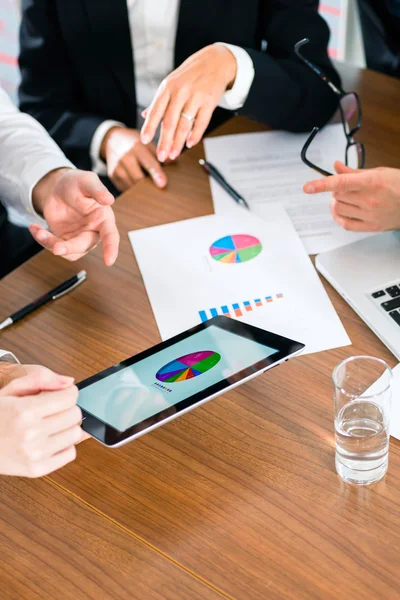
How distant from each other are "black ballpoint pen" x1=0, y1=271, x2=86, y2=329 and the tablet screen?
24cm

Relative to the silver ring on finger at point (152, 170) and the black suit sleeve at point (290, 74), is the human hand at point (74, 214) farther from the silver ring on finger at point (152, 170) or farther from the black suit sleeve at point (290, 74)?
the black suit sleeve at point (290, 74)

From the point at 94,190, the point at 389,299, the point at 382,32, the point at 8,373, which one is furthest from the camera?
the point at 382,32

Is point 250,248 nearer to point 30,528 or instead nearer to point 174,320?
point 174,320

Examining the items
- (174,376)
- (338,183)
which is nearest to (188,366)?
(174,376)

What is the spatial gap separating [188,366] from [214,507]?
181mm

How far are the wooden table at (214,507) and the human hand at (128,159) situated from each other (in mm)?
418

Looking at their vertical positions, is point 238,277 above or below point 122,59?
below

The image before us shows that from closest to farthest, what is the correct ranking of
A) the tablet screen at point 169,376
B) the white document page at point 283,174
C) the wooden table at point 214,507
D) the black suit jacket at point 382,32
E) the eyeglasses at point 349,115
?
1. the wooden table at point 214,507
2. the tablet screen at point 169,376
3. the white document page at point 283,174
4. the eyeglasses at point 349,115
5. the black suit jacket at point 382,32

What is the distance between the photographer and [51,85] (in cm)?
167

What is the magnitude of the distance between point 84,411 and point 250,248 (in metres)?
0.44

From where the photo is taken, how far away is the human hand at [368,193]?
108 cm

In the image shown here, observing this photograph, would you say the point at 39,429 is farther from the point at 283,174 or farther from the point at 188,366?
the point at 283,174

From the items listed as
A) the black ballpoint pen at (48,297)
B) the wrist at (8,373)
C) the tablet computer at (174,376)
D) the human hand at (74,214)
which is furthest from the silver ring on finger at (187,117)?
the wrist at (8,373)

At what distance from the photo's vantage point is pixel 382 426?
0.79 m
